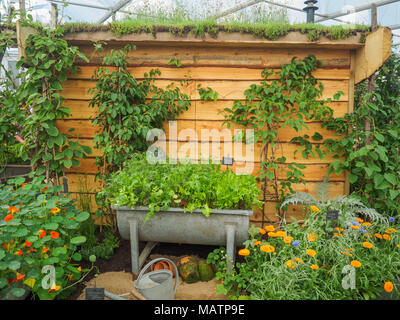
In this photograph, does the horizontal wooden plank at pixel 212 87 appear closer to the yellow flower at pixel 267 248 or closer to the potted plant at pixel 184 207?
the potted plant at pixel 184 207

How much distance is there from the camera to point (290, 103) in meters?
2.74

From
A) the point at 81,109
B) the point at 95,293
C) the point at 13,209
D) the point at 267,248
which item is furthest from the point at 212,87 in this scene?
the point at 95,293

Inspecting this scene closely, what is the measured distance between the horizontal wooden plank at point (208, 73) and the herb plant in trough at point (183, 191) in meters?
1.21

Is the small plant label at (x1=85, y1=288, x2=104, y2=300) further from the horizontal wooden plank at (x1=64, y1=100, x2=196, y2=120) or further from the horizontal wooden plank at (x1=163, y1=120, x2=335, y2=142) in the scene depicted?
the horizontal wooden plank at (x1=64, y1=100, x2=196, y2=120)

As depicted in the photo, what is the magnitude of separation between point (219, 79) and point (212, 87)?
11cm

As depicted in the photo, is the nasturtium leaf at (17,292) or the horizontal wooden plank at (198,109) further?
the horizontal wooden plank at (198,109)

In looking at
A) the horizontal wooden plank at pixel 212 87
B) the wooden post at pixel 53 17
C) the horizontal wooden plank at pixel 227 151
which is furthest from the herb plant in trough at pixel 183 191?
the wooden post at pixel 53 17

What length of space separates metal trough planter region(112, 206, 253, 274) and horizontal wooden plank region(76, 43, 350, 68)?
167 cm

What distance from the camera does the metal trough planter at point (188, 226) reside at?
2123 mm

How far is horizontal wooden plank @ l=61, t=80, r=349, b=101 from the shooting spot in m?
2.88

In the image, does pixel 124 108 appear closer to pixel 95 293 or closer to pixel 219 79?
pixel 219 79
